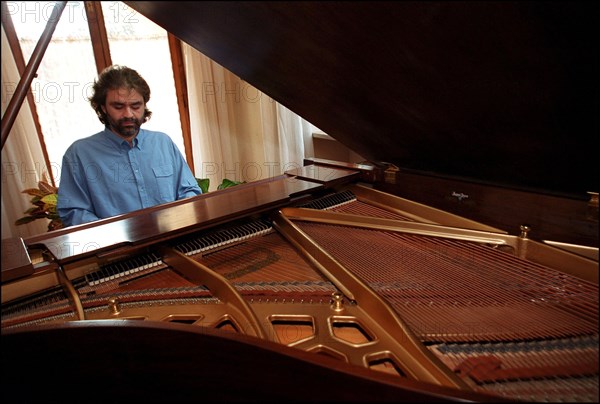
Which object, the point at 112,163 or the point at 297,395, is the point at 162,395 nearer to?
the point at 297,395

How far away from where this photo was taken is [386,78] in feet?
4.01

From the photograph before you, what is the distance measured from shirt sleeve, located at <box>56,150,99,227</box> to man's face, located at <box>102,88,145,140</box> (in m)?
0.36

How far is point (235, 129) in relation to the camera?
183 inches

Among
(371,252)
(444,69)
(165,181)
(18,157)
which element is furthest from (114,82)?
(444,69)

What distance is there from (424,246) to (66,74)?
3.97 meters

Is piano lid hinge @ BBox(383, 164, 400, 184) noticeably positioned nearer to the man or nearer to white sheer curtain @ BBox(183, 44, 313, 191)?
the man

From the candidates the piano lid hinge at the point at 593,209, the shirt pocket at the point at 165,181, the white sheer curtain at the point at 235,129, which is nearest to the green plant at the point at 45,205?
the shirt pocket at the point at 165,181

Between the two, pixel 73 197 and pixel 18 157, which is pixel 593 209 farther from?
pixel 18 157

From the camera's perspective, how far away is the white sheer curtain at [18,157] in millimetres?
3695

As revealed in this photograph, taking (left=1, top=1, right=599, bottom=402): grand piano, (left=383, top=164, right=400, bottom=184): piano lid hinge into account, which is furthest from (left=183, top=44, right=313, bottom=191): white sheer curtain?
(left=1, top=1, right=599, bottom=402): grand piano

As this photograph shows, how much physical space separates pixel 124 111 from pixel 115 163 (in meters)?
0.37

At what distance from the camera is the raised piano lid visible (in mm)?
917

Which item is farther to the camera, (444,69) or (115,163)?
(115,163)

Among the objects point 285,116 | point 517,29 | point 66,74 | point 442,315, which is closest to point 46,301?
point 442,315
